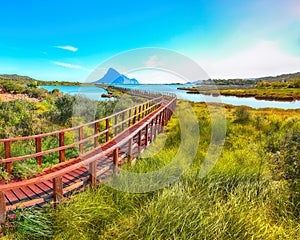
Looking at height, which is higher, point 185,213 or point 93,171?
point 93,171

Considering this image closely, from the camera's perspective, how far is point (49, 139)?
9039 millimetres

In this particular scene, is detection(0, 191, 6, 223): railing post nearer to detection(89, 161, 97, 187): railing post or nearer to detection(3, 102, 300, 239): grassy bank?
detection(3, 102, 300, 239): grassy bank

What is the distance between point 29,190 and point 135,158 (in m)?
2.82

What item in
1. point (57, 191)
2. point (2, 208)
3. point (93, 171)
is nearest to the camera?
point (2, 208)

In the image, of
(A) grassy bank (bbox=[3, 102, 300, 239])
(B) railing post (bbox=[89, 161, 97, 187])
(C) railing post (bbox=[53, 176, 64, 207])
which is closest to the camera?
(A) grassy bank (bbox=[3, 102, 300, 239])

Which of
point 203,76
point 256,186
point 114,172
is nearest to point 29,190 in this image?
point 114,172

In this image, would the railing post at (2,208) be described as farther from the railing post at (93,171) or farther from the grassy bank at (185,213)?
the railing post at (93,171)

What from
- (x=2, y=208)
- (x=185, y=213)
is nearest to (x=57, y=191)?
(x=2, y=208)

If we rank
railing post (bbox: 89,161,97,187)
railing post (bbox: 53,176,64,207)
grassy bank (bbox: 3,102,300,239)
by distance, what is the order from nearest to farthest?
1. grassy bank (bbox: 3,102,300,239)
2. railing post (bbox: 53,176,64,207)
3. railing post (bbox: 89,161,97,187)

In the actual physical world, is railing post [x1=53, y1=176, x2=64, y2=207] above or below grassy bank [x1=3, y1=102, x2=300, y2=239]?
above

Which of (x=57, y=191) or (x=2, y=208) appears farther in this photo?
(x=57, y=191)

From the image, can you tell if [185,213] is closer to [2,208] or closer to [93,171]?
[93,171]

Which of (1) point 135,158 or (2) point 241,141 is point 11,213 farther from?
(2) point 241,141

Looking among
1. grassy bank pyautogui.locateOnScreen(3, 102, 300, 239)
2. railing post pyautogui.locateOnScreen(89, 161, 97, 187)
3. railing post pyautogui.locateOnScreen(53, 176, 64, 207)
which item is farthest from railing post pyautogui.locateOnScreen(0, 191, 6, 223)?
railing post pyautogui.locateOnScreen(89, 161, 97, 187)
